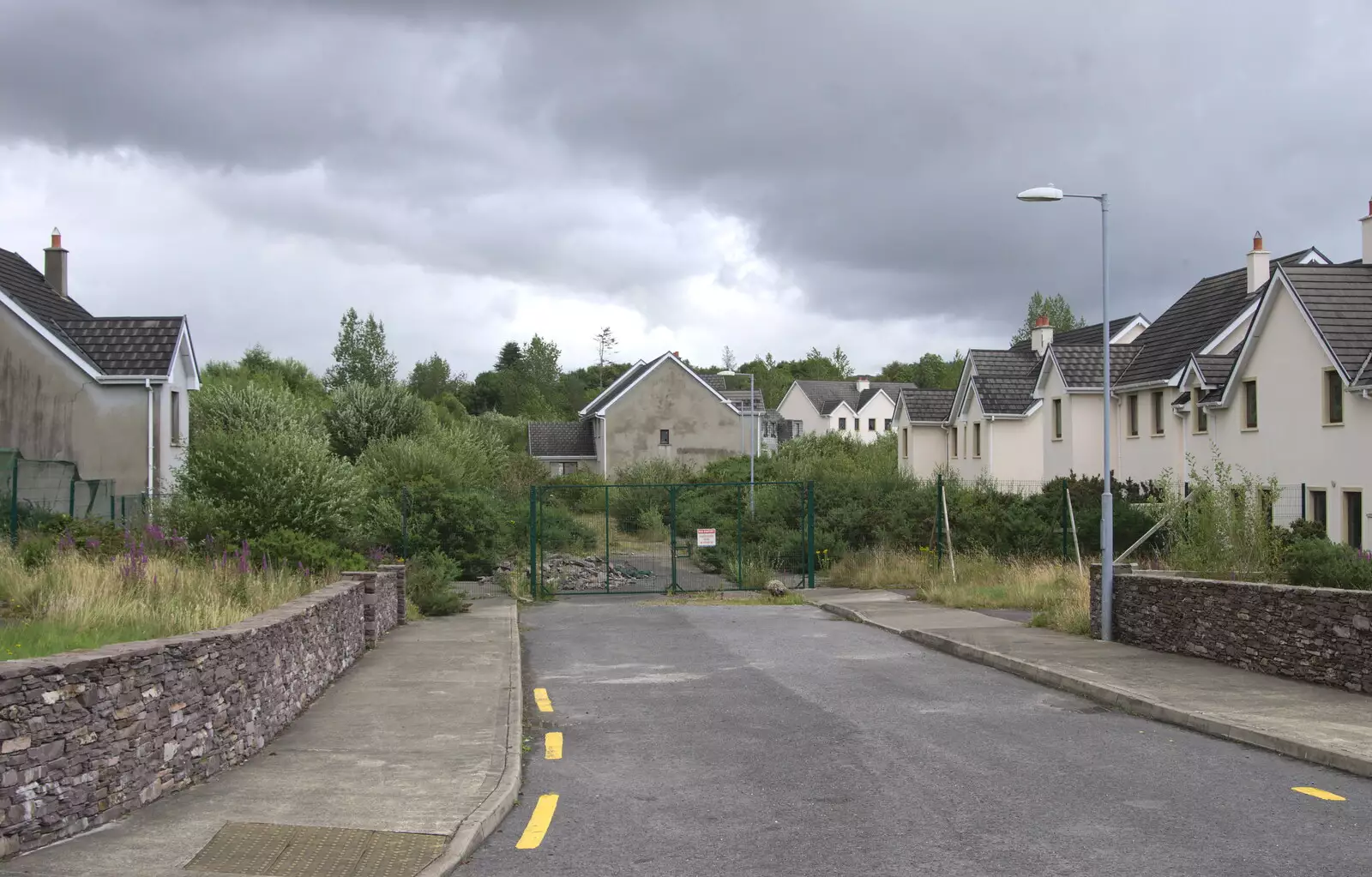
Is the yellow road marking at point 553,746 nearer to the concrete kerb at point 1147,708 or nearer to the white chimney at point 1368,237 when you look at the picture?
the concrete kerb at point 1147,708

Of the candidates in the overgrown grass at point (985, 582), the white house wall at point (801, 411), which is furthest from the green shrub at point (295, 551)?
the white house wall at point (801, 411)

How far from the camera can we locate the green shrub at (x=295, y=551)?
16.1 m

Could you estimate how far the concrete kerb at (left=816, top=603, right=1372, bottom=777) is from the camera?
9.17 meters

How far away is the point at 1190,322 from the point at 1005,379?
10.6 meters

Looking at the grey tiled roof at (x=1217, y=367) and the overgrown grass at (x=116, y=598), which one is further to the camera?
the grey tiled roof at (x=1217, y=367)

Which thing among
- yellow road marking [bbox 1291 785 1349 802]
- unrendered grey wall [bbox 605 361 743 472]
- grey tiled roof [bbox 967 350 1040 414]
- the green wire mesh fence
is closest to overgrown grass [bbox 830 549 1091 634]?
yellow road marking [bbox 1291 785 1349 802]

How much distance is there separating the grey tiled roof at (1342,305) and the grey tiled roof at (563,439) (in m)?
47.8

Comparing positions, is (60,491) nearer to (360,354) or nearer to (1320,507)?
(1320,507)

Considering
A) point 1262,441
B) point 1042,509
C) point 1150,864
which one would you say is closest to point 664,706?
point 1150,864

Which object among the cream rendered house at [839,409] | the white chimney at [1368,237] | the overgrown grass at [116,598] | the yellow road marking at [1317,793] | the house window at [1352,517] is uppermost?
the cream rendered house at [839,409]

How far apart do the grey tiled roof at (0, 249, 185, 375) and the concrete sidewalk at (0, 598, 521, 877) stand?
18983mm

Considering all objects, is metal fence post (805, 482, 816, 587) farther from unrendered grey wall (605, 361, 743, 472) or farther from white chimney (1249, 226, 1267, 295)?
unrendered grey wall (605, 361, 743, 472)

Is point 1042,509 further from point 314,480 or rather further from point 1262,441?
point 314,480

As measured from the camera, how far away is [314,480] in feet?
62.0
